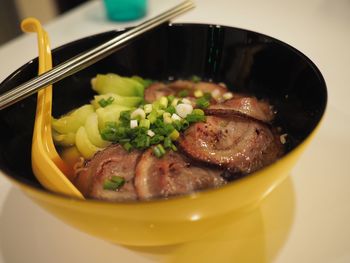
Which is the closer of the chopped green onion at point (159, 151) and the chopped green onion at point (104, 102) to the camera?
the chopped green onion at point (159, 151)

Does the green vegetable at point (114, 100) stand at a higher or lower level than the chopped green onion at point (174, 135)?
lower

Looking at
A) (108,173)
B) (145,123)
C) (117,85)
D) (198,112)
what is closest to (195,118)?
(198,112)

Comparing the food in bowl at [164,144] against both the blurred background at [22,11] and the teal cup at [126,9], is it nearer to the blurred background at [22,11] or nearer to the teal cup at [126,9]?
the teal cup at [126,9]

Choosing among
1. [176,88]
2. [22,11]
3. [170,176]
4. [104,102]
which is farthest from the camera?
[22,11]

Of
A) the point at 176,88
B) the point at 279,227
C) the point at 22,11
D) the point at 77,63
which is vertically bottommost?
the point at 22,11

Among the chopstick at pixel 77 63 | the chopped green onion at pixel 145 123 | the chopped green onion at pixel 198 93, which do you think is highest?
the chopstick at pixel 77 63

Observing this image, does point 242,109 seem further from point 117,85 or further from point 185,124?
point 117,85

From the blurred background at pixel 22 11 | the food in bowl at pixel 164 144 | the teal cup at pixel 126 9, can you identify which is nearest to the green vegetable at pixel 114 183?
the food in bowl at pixel 164 144
